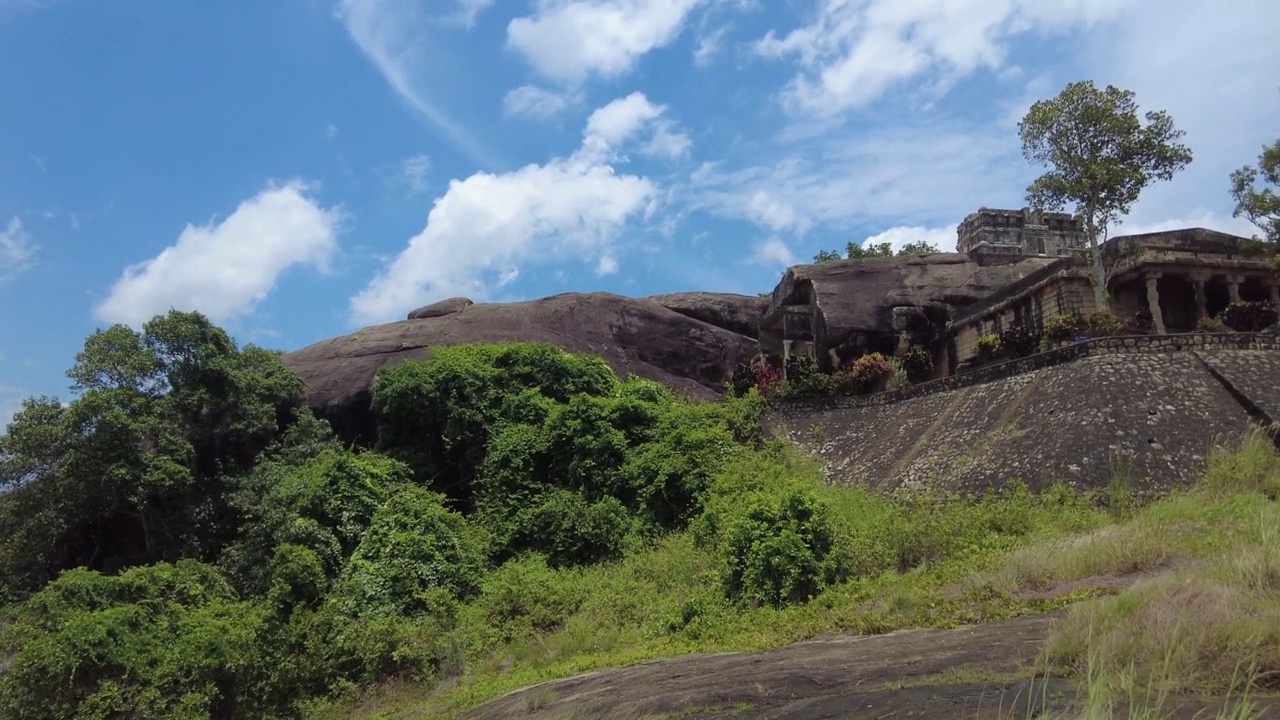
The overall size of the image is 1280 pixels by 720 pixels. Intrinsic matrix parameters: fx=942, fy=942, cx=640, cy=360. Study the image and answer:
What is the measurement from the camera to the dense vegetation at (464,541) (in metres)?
11.4

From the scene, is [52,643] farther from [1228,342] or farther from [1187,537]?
[1228,342]

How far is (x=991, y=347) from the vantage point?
21.6m

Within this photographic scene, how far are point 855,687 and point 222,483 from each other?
19.1 metres

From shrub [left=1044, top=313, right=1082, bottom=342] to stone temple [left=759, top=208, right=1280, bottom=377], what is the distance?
1284 mm

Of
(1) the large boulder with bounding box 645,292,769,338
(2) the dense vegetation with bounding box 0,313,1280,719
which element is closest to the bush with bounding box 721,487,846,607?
(2) the dense vegetation with bounding box 0,313,1280,719

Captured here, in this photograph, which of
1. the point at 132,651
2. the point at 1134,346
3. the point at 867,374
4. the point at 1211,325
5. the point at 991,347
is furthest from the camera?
the point at 867,374

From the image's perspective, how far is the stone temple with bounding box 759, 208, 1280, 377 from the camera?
68.9 feet

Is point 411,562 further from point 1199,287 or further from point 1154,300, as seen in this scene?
point 1199,287

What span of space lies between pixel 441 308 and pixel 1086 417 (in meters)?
22.8

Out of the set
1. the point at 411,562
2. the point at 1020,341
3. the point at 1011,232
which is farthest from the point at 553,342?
the point at 1011,232

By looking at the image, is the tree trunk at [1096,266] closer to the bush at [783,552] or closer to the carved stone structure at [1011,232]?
the bush at [783,552]

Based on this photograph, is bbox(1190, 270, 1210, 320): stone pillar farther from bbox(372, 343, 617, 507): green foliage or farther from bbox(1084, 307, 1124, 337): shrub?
bbox(372, 343, 617, 507): green foliage

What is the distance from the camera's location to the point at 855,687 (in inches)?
268

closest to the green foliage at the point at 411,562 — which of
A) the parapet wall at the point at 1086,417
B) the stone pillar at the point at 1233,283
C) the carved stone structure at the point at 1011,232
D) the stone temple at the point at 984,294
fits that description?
the parapet wall at the point at 1086,417
